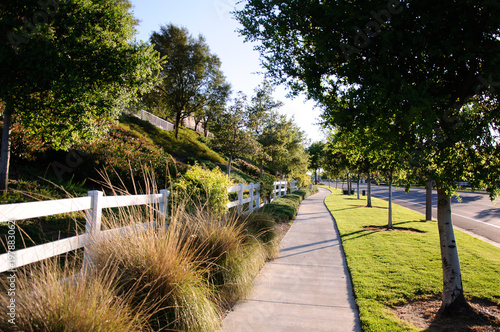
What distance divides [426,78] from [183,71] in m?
28.1

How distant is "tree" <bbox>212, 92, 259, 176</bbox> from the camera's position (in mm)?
17266

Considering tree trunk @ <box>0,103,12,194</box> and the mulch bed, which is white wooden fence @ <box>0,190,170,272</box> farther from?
tree trunk @ <box>0,103,12,194</box>

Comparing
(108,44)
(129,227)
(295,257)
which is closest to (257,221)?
(295,257)

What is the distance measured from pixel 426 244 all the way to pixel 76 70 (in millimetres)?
9980

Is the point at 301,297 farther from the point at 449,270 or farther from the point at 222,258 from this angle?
the point at 449,270

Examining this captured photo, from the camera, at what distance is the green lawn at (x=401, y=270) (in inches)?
185

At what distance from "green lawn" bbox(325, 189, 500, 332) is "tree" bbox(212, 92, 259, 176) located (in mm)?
8401

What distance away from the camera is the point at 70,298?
7.54 feet

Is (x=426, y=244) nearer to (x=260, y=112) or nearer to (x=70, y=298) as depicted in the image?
(x=70, y=298)

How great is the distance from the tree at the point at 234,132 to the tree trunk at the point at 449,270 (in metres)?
12.9

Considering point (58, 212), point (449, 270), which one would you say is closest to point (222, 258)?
point (58, 212)

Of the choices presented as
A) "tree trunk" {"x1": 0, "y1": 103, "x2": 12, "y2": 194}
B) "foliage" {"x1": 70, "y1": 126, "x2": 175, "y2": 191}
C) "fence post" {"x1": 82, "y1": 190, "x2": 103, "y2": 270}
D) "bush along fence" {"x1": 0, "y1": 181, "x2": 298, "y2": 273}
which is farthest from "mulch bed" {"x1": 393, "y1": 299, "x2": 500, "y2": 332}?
"tree trunk" {"x1": 0, "y1": 103, "x2": 12, "y2": 194}

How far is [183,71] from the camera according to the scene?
3000 centimetres

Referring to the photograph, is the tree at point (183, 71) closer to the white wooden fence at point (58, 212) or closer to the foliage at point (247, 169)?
the foliage at point (247, 169)
